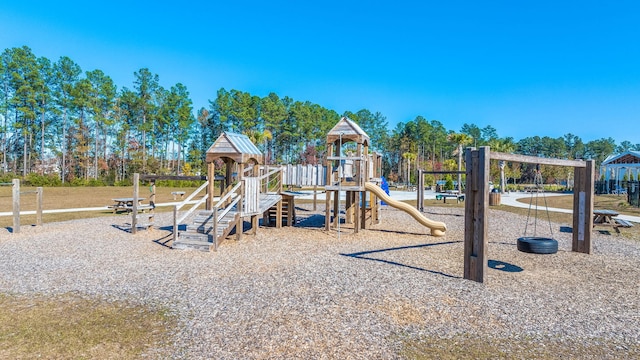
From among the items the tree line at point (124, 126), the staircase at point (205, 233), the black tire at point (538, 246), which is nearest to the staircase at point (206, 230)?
the staircase at point (205, 233)

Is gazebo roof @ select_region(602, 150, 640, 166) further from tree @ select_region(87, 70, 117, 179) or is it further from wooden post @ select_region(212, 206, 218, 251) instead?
tree @ select_region(87, 70, 117, 179)

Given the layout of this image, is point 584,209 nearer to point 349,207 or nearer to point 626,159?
point 349,207

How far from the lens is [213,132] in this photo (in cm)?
6456

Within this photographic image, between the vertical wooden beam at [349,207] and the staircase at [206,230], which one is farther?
the vertical wooden beam at [349,207]

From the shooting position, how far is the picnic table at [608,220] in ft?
42.5

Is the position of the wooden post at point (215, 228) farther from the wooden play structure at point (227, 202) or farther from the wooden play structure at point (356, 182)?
the wooden play structure at point (356, 182)

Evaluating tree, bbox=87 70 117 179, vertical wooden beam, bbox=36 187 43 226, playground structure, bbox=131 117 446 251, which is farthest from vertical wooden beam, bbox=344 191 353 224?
tree, bbox=87 70 117 179

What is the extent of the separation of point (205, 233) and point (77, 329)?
5.51m

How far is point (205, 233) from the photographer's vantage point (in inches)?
403

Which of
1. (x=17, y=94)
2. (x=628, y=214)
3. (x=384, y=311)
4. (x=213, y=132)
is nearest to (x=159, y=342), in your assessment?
(x=384, y=311)

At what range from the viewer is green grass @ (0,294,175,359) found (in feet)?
13.6

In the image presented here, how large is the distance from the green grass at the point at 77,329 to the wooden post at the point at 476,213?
5442 mm

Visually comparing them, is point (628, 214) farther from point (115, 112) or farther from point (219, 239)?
point (115, 112)

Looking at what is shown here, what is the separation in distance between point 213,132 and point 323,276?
61.5 m
